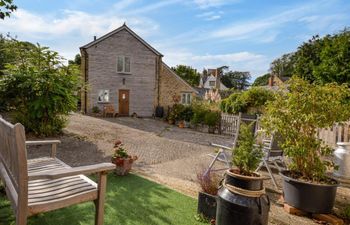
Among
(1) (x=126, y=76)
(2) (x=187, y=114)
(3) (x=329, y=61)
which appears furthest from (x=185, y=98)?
(3) (x=329, y=61)

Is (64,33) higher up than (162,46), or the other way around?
(162,46)

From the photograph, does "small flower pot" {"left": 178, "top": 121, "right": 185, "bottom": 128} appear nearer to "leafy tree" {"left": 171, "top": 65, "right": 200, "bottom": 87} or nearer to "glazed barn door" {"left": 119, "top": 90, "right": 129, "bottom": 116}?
"glazed barn door" {"left": 119, "top": 90, "right": 129, "bottom": 116}

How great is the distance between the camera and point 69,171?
2.35 meters

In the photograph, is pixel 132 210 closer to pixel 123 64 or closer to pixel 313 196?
pixel 313 196

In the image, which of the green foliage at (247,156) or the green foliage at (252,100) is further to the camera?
the green foliage at (252,100)

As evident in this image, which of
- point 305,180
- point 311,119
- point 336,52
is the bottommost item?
point 305,180

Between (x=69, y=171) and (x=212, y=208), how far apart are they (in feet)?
6.27

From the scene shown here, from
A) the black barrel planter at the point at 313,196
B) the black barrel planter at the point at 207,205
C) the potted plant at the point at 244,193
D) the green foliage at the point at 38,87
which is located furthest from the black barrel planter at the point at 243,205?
the green foliage at the point at 38,87

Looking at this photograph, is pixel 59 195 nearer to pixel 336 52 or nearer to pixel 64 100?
pixel 64 100

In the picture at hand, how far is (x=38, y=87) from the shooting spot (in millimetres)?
8266

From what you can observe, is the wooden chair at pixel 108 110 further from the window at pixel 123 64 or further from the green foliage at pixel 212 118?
the green foliage at pixel 212 118

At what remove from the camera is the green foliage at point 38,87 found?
8.45 metres

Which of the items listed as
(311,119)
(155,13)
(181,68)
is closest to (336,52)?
(155,13)

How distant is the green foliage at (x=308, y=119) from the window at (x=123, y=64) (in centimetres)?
1747
